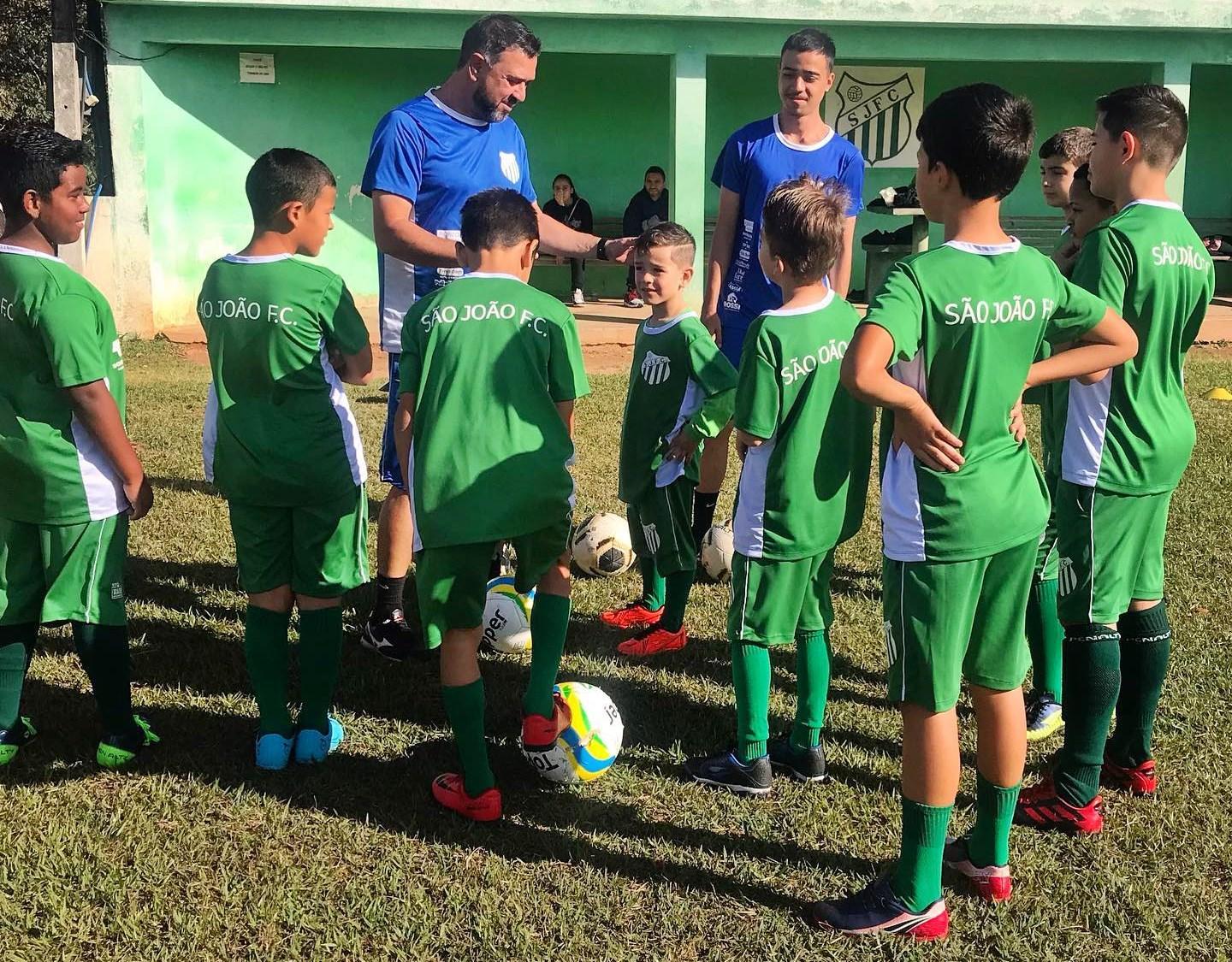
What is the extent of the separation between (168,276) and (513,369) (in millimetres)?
12049

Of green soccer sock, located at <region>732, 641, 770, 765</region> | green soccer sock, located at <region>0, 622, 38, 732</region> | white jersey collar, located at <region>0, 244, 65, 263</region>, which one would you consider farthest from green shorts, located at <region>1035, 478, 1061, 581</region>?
green soccer sock, located at <region>0, 622, 38, 732</region>

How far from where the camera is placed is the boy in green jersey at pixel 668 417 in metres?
4.10

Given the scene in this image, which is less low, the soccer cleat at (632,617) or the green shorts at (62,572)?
the green shorts at (62,572)

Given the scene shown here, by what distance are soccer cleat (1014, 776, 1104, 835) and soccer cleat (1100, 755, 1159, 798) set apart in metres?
0.22

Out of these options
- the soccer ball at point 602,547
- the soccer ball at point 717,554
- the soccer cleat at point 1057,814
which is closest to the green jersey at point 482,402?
the soccer cleat at point 1057,814

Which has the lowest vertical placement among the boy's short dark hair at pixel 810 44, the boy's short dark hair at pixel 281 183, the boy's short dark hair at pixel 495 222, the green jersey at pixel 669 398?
the green jersey at pixel 669 398

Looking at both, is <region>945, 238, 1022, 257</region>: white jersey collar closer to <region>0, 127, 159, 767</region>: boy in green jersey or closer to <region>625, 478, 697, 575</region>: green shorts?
<region>625, 478, 697, 575</region>: green shorts

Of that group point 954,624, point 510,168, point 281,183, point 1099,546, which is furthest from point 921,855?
point 510,168

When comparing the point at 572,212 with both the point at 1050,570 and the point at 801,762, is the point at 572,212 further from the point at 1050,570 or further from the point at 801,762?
the point at 801,762

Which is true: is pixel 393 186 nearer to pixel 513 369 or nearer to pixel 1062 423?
pixel 513 369

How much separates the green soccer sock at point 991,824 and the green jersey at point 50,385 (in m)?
2.63

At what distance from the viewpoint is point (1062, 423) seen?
3336 millimetres

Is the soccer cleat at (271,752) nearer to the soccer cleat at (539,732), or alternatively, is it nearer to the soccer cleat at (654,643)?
the soccer cleat at (539,732)

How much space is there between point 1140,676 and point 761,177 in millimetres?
2638
